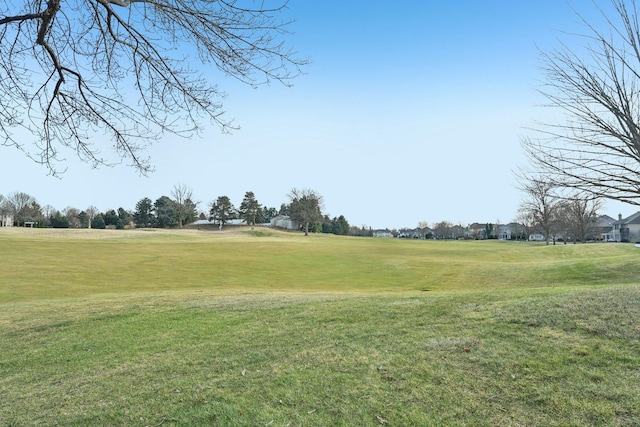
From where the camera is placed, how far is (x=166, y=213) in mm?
76688

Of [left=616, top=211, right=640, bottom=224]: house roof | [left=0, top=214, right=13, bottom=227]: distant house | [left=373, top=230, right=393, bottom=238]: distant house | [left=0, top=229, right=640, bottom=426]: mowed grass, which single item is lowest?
[left=0, top=229, right=640, bottom=426]: mowed grass

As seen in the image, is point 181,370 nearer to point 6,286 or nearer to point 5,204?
point 6,286

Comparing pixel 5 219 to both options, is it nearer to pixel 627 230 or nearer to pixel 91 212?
pixel 91 212

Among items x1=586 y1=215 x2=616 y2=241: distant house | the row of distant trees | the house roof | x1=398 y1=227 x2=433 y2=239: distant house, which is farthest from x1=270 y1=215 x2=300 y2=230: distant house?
the house roof

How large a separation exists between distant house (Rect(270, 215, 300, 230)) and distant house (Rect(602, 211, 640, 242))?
65114 millimetres

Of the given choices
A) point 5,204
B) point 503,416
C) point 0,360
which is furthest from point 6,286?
point 5,204

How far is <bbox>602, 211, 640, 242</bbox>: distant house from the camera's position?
69.2 meters

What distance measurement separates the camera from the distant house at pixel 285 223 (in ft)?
285

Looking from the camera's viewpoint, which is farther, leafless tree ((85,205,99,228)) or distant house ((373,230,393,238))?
distant house ((373,230,393,238))

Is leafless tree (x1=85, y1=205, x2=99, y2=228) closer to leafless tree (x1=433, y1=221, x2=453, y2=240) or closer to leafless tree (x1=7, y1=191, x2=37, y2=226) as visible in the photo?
leafless tree (x1=7, y1=191, x2=37, y2=226)

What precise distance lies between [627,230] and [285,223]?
70.0 metres

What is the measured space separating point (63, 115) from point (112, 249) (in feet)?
94.1

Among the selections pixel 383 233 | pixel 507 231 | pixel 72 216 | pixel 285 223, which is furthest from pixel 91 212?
pixel 507 231

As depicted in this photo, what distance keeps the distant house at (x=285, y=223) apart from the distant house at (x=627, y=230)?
214 feet
